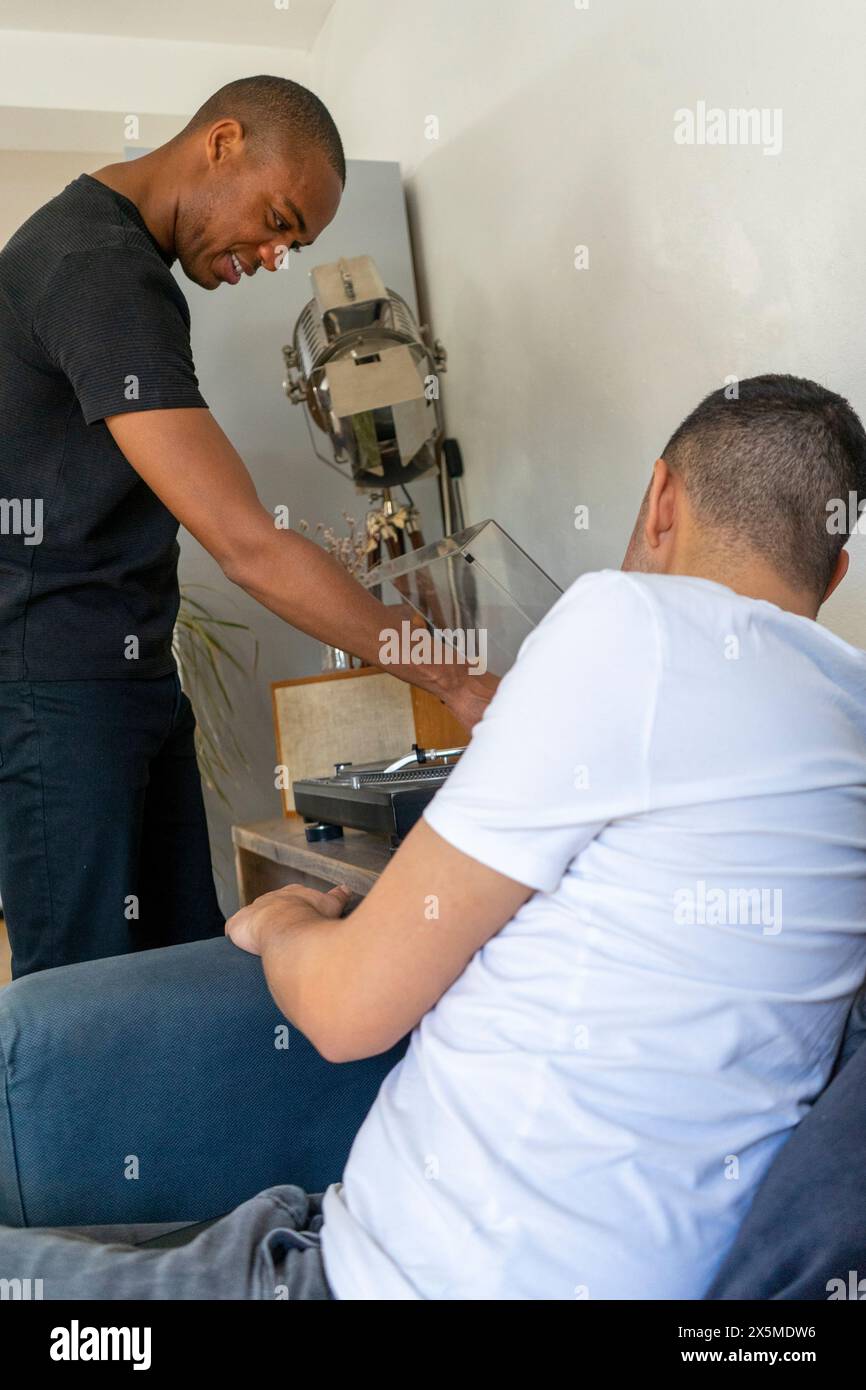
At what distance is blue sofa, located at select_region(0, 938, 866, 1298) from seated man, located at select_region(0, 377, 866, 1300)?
0.31m

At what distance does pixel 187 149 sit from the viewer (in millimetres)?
1560

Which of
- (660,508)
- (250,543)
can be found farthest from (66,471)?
(660,508)

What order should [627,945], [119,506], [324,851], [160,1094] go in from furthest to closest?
[324,851] < [119,506] < [160,1094] < [627,945]

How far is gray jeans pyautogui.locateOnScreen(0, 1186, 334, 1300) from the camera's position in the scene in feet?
2.54

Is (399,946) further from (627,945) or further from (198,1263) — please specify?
(198,1263)

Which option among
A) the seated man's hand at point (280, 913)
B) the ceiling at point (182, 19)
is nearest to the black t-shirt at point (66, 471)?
the seated man's hand at point (280, 913)

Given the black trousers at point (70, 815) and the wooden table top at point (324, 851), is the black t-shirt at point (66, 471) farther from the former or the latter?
the wooden table top at point (324, 851)

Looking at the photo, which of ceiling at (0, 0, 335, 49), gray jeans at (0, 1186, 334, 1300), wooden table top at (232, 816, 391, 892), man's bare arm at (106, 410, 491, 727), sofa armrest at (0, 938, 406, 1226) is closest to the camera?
gray jeans at (0, 1186, 334, 1300)

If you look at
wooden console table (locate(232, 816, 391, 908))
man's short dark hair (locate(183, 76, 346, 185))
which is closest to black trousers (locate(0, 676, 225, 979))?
wooden console table (locate(232, 816, 391, 908))

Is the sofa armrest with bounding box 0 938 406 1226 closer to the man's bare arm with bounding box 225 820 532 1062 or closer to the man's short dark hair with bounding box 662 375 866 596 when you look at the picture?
the man's bare arm with bounding box 225 820 532 1062

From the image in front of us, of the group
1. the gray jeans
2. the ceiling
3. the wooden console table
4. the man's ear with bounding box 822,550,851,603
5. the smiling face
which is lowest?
the gray jeans

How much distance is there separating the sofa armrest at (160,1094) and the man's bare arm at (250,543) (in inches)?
16.9

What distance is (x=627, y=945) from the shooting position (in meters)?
0.69

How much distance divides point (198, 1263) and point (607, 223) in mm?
1669
